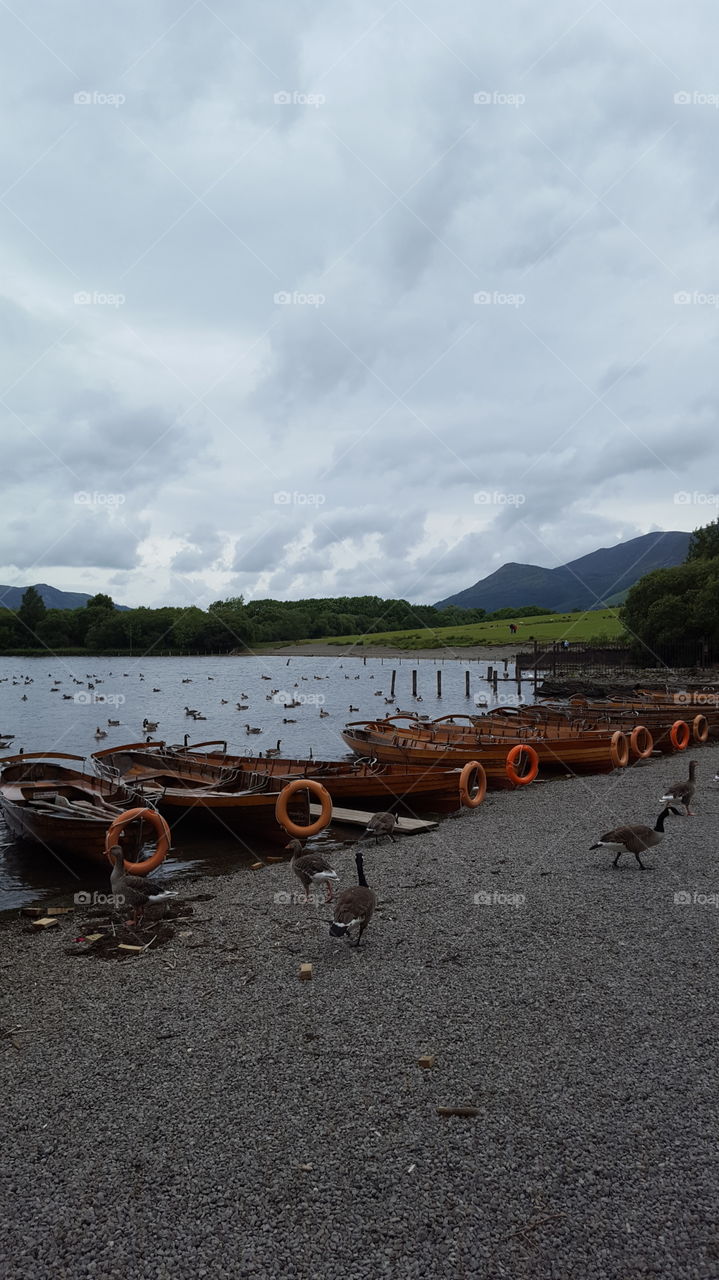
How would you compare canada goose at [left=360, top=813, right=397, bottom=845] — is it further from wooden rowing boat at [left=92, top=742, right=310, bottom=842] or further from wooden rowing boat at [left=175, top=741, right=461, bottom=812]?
wooden rowing boat at [left=175, top=741, right=461, bottom=812]

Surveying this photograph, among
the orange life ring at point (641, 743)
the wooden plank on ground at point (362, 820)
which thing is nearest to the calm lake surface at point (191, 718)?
the wooden plank on ground at point (362, 820)

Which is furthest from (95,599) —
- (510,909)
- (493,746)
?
(510,909)

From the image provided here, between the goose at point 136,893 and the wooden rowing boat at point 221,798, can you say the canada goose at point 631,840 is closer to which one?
the wooden rowing boat at point 221,798

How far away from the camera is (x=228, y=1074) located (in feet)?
22.2

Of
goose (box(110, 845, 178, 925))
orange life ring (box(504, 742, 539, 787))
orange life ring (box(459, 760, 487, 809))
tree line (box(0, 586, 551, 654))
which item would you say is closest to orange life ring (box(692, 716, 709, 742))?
orange life ring (box(504, 742, 539, 787))

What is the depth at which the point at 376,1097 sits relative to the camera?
20.6 ft

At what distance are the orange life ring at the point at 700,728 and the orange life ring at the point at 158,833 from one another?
26.4 m

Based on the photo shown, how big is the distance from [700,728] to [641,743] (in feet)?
19.4

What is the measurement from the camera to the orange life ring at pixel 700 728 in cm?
3266

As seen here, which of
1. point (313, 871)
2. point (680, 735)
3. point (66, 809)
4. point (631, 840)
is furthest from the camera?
point (680, 735)

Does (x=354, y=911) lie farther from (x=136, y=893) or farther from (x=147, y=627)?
(x=147, y=627)

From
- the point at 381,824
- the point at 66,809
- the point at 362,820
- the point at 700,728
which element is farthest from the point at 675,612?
the point at 66,809

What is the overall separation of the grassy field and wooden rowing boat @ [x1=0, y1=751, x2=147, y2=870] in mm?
117414

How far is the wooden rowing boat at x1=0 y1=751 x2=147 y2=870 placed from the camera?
15.5 meters
